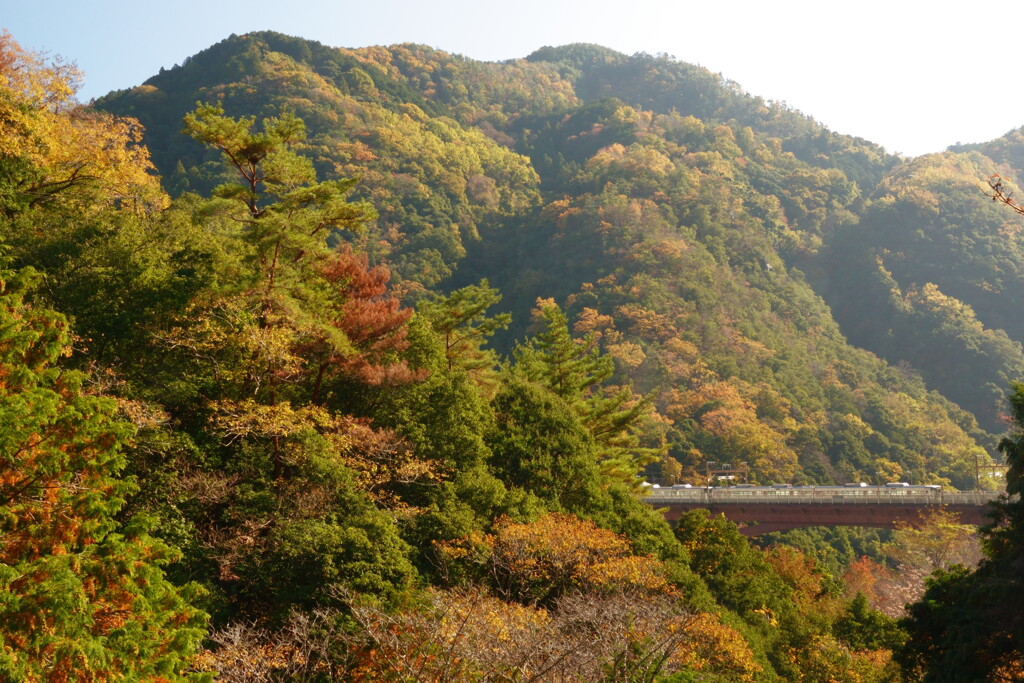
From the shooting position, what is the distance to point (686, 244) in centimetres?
8044

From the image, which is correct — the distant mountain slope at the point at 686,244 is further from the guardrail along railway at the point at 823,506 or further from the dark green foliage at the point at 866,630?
the dark green foliage at the point at 866,630

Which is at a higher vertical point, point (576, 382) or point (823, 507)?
point (576, 382)

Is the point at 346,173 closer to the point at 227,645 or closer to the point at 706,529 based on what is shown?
the point at 706,529

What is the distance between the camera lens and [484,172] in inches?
3932

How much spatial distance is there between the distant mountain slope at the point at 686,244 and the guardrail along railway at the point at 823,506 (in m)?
8.90

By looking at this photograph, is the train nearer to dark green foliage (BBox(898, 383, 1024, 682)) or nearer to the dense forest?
the dense forest

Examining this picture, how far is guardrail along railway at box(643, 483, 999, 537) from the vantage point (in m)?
44.4

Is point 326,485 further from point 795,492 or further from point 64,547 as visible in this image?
point 795,492

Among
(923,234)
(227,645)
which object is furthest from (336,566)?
(923,234)

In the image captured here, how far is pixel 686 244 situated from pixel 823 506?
39992mm

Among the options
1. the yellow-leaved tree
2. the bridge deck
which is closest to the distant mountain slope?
the bridge deck

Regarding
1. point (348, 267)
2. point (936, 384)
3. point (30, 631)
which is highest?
point (348, 267)

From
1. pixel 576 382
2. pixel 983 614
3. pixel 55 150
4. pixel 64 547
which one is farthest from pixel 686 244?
pixel 64 547

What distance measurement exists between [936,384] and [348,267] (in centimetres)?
7202
